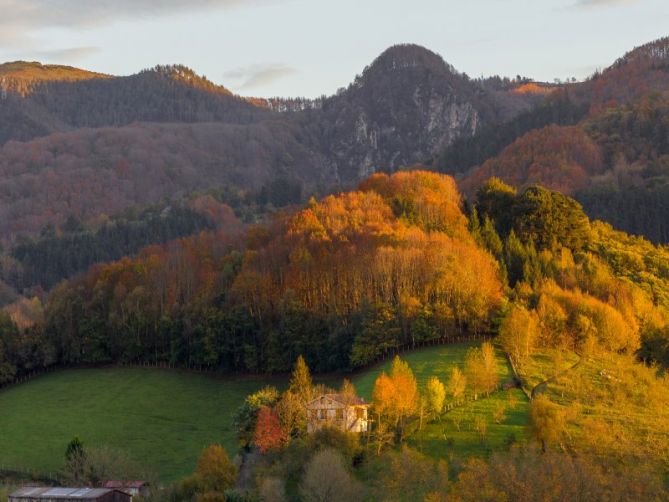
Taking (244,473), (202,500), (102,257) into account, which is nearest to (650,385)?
(244,473)

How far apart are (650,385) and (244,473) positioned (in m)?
28.1

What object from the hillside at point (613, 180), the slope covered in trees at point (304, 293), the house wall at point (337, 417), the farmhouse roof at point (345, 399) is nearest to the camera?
the house wall at point (337, 417)

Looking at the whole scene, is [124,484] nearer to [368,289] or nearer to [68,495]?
[68,495]

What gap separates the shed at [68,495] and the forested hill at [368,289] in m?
27.4

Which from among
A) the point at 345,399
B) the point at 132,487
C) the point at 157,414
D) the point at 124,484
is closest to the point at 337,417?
the point at 345,399

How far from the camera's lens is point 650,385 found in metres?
76.2

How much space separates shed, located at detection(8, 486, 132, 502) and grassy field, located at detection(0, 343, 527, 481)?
775 centimetres

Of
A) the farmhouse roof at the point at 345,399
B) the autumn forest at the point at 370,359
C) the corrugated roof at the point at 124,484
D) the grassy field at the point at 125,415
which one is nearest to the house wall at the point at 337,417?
the autumn forest at the point at 370,359

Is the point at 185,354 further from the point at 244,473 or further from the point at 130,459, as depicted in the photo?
the point at 244,473

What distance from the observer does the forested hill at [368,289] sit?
89.8m

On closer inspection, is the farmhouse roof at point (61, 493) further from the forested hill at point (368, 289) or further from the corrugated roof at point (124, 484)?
the forested hill at point (368, 289)

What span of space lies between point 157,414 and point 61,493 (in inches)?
915

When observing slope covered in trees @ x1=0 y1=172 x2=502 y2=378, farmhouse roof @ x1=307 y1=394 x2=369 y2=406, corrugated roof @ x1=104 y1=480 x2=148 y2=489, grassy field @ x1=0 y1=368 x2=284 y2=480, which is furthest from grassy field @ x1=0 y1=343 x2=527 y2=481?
farmhouse roof @ x1=307 y1=394 x2=369 y2=406

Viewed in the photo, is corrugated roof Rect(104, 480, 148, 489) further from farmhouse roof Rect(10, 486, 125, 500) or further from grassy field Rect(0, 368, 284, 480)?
grassy field Rect(0, 368, 284, 480)
